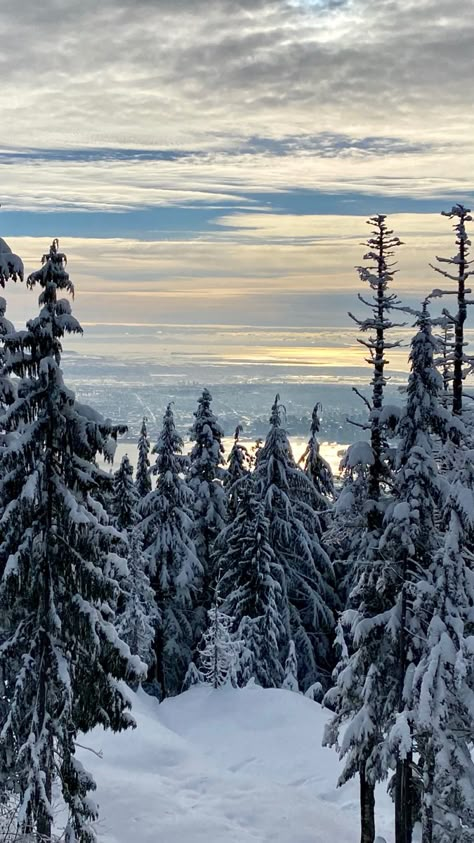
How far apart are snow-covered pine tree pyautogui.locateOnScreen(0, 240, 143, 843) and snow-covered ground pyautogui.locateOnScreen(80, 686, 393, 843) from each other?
709cm

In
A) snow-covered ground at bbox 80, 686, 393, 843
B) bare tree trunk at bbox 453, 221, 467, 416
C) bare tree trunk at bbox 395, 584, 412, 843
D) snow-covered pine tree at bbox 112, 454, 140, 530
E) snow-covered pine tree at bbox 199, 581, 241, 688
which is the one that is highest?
bare tree trunk at bbox 453, 221, 467, 416

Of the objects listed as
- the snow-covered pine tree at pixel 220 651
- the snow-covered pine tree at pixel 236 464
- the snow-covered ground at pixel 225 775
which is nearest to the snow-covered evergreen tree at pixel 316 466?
the snow-covered pine tree at pixel 236 464

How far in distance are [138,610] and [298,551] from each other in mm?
8341

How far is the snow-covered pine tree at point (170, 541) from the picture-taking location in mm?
38188

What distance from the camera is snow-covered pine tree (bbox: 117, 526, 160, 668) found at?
38062mm

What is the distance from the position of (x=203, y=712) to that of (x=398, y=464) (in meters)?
20.4

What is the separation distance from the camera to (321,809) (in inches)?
949

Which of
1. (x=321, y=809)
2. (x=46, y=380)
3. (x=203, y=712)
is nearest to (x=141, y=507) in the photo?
(x=203, y=712)

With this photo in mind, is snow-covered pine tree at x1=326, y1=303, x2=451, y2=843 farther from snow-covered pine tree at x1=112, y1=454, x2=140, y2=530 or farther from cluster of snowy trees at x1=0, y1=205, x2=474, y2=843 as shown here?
snow-covered pine tree at x1=112, y1=454, x2=140, y2=530

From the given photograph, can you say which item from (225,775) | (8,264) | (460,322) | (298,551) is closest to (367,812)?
(225,775)

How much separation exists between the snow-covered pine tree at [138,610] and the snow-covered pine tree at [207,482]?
343cm

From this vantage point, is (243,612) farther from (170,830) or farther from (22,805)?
(22,805)

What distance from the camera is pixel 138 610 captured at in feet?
125

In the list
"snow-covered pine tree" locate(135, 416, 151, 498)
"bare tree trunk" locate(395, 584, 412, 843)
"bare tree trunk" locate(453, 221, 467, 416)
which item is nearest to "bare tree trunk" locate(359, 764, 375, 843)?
"bare tree trunk" locate(395, 584, 412, 843)
